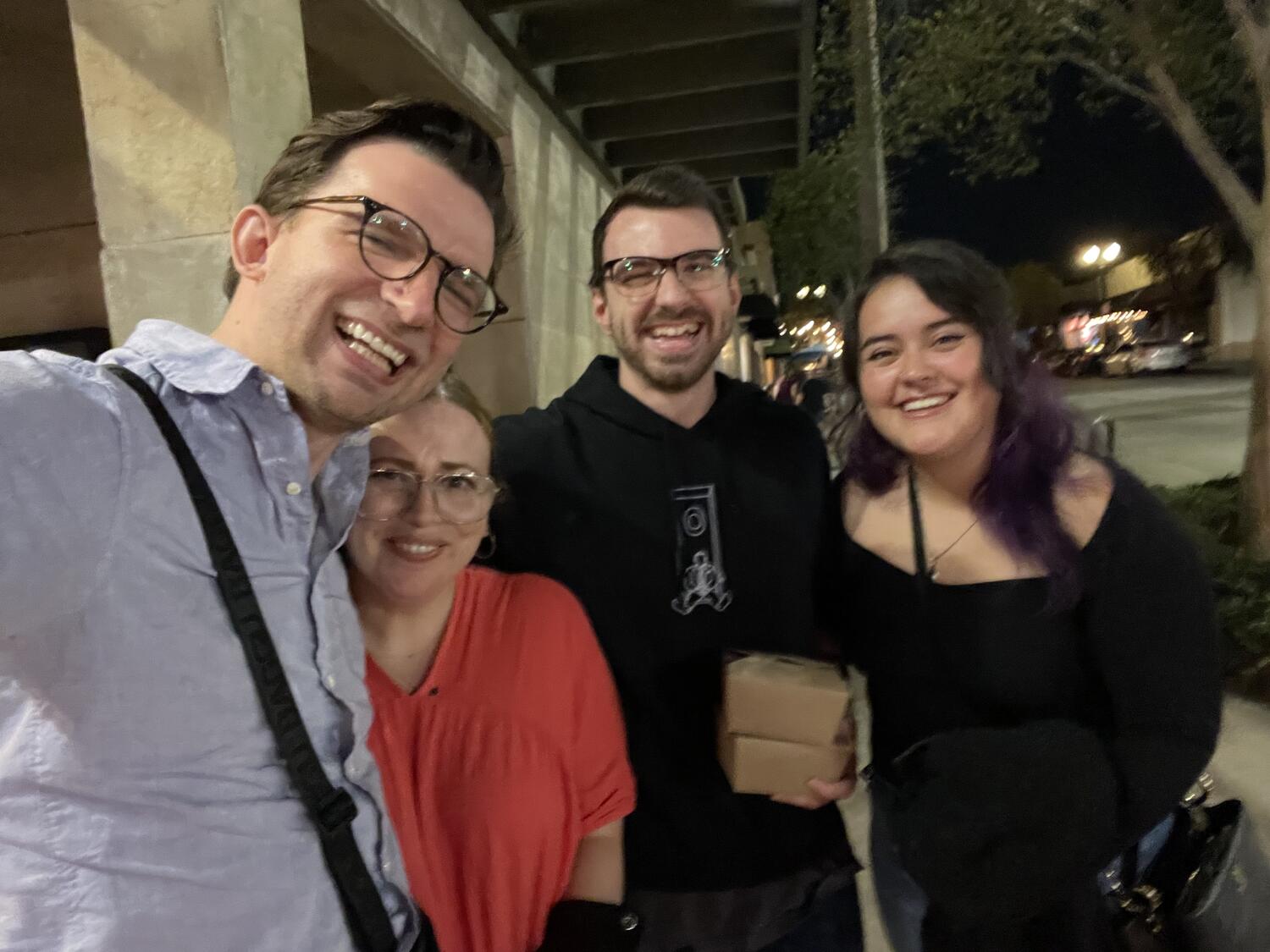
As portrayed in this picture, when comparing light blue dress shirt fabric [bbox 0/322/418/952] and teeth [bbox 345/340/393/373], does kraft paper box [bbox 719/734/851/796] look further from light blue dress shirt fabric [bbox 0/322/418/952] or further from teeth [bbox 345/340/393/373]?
teeth [bbox 345/340/393/373]

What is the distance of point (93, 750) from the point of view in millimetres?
864

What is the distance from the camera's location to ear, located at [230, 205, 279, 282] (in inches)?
46.4

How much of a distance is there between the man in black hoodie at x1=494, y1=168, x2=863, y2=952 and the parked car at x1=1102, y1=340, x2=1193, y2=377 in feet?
102

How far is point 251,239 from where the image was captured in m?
1.19

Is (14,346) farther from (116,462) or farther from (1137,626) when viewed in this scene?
(1137,626)

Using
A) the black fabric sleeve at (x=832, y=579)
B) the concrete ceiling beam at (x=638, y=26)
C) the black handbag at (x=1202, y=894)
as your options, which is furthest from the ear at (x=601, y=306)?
the concrete ceiling beam at (x=638, y=26)

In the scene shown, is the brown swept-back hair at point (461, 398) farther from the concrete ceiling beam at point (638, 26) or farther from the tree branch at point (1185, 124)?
the tree branch at point (1185, 124)

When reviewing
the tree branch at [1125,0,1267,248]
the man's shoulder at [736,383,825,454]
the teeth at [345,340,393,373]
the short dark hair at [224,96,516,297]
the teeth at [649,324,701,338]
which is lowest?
the man's shoulder at [736,383,825,454]

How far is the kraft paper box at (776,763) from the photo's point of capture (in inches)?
58.2

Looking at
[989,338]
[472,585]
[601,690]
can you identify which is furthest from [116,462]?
[989,338]

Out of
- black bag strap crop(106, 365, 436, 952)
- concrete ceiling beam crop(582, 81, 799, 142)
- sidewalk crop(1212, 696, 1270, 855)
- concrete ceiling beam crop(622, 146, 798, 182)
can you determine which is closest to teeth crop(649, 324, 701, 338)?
black bag strap crop(106, 365, 436, 952)

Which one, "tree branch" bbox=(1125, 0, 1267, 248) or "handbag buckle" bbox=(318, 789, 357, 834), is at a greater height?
"tree branch" bbox=(1125, 0, 1267, 248)

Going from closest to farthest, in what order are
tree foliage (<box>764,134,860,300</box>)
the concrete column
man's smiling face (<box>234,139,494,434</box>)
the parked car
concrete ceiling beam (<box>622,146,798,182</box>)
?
man's smiling face (<box>234,139,494,434</box>) → the concrete column → concrete ceiling beam (<box>622,146,798,182</box>) → tree foliage (<box>764,134,860,300</box>) → the parked car

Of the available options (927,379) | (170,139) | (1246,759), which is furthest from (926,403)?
(1246,759)
